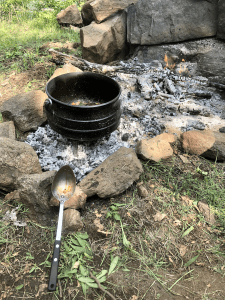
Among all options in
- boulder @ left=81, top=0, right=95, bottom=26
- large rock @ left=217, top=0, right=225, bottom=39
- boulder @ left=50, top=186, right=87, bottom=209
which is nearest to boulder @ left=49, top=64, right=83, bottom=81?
boulder @ left=81, top=0, right=95, bottom=26

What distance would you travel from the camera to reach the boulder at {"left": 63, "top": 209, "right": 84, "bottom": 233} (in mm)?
1843

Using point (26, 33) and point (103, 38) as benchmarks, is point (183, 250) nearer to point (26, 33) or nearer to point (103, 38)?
Result: point (103, 38)

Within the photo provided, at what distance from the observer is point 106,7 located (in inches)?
166

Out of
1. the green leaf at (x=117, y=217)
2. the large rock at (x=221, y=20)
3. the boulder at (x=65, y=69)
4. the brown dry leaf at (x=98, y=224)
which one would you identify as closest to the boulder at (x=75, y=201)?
the brown dry leaf at (x=98, y=224)

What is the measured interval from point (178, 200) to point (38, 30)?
528cm

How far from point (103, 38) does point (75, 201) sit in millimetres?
3255

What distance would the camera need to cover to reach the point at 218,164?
8.76 feet

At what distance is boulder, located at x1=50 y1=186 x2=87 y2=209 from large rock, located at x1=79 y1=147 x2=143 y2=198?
0.10 metres

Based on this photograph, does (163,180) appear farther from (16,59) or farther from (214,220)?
(16,59)

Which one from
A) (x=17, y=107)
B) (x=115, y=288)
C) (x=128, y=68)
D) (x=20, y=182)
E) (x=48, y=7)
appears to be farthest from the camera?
(x=48, y=7)

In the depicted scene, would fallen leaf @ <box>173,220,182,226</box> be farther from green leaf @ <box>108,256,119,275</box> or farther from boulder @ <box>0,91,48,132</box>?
boulder @ <box>0,91,48,132</box>

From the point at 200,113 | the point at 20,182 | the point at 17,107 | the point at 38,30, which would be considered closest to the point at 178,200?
the point at 20,182

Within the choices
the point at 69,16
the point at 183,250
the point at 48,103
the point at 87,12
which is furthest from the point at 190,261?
the point at 69,16

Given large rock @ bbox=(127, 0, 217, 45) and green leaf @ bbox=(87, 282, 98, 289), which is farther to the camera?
large rock @ bbox=(127, 0, 217, 45)
